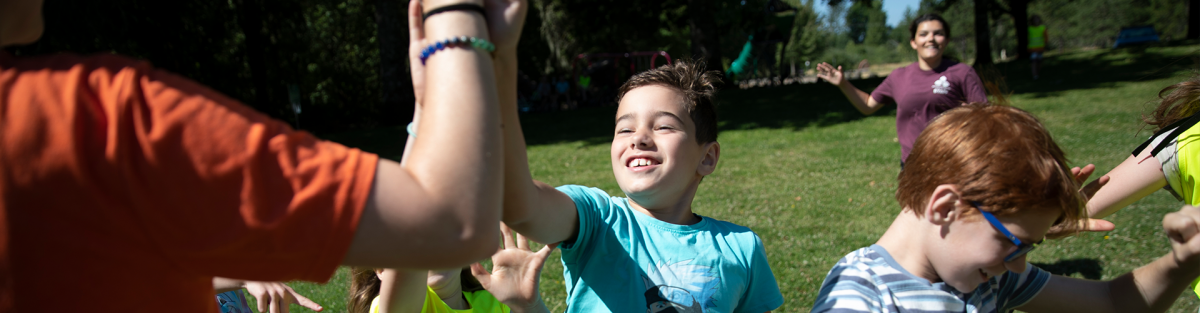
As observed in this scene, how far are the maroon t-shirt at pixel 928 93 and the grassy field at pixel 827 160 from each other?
1012 millimetres

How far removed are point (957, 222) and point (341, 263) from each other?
1.45m

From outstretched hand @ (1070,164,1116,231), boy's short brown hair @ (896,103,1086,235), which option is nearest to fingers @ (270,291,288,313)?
boy's short brown hair @ (896,103,1086,235)

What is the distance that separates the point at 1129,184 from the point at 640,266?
1.79 m

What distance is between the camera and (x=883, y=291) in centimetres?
174

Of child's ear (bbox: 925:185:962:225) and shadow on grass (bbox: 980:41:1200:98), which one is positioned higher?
child's ear (bbox: 925:185:962:225)

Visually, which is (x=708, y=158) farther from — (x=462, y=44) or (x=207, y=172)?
(x=207, y=172)

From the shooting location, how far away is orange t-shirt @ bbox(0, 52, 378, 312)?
0.81 meters

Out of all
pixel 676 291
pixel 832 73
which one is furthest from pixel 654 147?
pixel 832 73

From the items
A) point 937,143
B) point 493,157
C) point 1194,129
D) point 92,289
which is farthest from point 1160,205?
point 92,289

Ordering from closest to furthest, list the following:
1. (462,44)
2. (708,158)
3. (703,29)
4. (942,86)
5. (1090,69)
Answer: (462,44) < (708,158) < (942,86) < (1090,69) < (703,29)

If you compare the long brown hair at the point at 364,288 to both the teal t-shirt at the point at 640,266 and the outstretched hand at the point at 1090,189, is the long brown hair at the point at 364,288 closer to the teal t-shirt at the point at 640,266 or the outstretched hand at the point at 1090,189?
the teal t-shirt at the point at 640,266

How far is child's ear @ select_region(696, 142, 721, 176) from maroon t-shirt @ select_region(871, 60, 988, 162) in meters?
3.25

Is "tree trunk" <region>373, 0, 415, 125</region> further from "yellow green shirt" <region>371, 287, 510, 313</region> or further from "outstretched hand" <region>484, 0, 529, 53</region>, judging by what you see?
"outstretched hand" <region>484, 0, 529, 53</region>

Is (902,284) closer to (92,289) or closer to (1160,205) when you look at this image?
(92,289)
